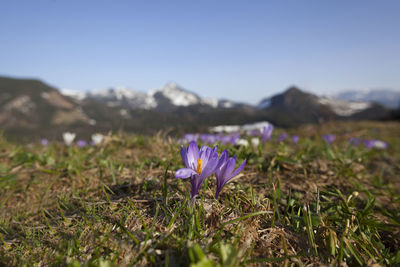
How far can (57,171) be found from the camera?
2924 mm

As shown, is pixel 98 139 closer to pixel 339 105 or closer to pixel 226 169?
pixel 226 169

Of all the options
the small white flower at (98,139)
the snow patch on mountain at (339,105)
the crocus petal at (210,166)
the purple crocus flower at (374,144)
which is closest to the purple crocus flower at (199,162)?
the crocus petal at (210,166)

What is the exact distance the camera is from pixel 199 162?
4.76 ft

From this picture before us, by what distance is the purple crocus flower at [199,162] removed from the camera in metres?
1.41

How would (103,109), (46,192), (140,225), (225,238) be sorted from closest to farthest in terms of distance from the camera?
(225,238) → (140,225) → (46,192) → (103,109)

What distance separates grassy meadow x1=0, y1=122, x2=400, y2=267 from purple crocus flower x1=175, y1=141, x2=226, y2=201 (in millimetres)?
169

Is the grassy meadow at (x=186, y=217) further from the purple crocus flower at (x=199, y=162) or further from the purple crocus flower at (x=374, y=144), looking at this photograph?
the purple crocus flower at (x=374, y=144)

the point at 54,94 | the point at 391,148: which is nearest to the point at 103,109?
the point at 54,94

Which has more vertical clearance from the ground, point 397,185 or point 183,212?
point 183,212

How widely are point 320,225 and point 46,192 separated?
9.05ft

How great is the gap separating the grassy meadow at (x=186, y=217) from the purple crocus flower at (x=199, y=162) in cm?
17

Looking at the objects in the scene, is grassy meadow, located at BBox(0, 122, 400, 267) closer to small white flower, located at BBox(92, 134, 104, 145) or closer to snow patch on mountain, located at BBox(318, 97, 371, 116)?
small white flower, located at BBox(92, 134, 104, 145)

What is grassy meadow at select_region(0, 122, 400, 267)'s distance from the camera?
134 centimetres

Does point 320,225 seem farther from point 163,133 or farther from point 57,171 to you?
point 57,171
